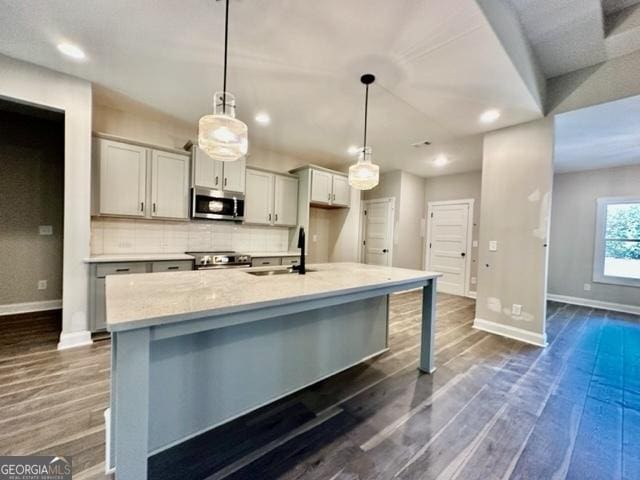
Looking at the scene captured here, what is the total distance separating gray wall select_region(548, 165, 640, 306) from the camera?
466cm

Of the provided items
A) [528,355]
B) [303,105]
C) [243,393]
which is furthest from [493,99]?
[243,393]

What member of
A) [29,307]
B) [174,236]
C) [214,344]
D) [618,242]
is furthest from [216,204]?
[618,242]

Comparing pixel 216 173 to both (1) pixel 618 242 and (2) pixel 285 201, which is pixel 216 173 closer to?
(2) pixel 285 201

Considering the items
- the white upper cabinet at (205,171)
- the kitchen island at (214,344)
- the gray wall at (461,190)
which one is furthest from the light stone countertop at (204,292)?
the gray wall at (461,190)

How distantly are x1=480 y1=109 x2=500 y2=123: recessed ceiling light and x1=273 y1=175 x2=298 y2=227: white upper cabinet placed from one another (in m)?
2.91

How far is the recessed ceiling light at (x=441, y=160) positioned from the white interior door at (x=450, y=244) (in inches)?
42.2

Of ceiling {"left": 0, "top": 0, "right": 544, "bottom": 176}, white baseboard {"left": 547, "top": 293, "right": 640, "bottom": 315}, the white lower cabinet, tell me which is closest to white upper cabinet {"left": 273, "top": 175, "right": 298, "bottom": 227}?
the white lower cabinet

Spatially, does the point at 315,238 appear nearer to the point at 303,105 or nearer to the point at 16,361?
the point at 303,105

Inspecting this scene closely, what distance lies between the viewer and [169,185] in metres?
3.46

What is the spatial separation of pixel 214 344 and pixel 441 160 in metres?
4.99

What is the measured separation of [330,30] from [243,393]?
2583 millimetres

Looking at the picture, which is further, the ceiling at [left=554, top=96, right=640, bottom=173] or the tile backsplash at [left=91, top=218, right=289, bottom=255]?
the tile backsplash at [left=91, top=218, right=289, bottom=255]

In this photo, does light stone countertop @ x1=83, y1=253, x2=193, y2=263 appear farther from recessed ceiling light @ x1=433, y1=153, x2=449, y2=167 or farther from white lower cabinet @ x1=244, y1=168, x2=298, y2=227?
recessed ceiling light @ x1=433, y1=153, x2=449, y2=167

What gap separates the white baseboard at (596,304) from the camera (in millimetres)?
4570
